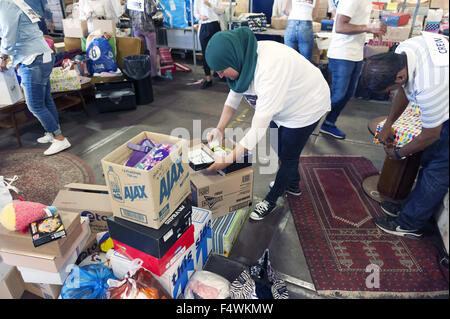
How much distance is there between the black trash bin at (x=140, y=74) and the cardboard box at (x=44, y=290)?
2948 mm

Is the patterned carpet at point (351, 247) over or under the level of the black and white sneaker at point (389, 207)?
under

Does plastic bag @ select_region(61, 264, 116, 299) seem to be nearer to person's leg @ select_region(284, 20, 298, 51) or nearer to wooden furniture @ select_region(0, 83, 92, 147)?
wooden furniture @ select_region(0, 83, 92, 147)

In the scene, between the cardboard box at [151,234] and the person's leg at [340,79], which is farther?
the person's leg at [340,79]

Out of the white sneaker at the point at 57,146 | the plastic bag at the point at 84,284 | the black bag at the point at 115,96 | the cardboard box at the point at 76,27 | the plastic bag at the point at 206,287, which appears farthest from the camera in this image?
the cardboard box at the point at 76,27

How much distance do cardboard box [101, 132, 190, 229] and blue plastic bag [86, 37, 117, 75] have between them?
10.3ft

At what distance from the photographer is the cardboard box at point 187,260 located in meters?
1.32

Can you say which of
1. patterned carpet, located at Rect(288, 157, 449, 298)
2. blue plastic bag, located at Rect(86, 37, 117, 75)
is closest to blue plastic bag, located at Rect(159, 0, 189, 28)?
blue plastic bag, located at Rect(86, 37, 117, 75)

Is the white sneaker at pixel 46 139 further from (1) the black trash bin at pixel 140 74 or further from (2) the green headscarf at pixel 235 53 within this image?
(2) the green headscarf at pixel 235 53

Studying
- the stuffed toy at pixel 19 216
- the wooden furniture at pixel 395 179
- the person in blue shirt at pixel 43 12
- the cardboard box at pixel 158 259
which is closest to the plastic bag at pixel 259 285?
the cardboard box at pixel 158 259

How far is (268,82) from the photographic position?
1.33 metres

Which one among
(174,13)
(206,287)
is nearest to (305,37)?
(174,13)

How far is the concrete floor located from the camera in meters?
1.79

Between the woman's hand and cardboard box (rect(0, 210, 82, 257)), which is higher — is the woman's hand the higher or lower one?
the higher one

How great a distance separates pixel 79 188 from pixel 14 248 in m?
0.55
